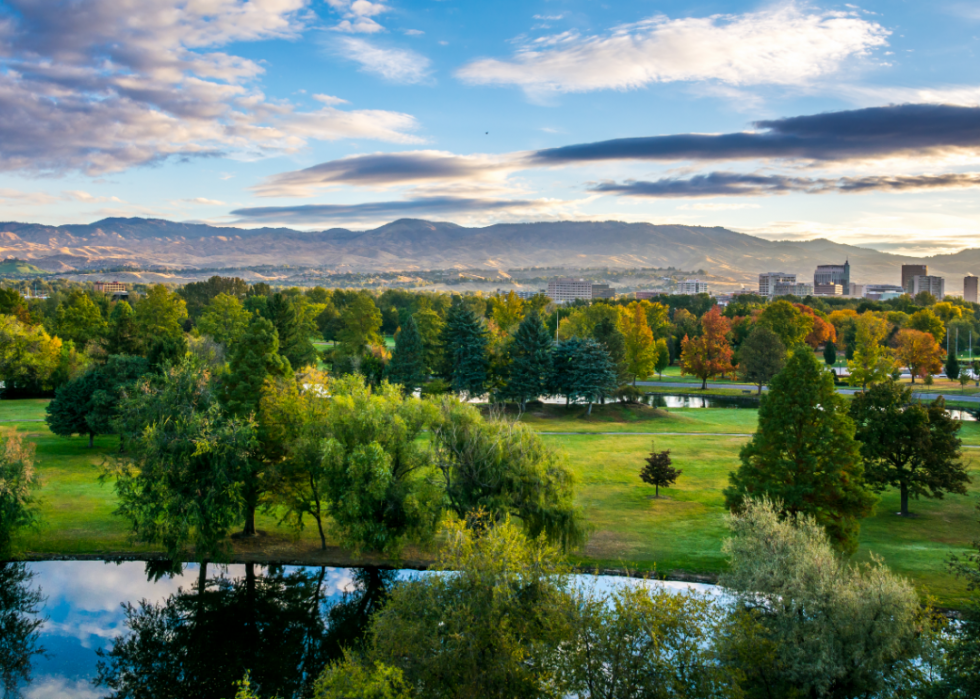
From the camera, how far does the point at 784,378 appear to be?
28.4 metres

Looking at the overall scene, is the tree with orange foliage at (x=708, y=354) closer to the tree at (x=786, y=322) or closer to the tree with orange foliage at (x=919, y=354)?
the tree at (x=786, y=322)

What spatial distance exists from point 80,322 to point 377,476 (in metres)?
83.0

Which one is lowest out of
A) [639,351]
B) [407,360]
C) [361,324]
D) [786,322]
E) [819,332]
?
[407,360]

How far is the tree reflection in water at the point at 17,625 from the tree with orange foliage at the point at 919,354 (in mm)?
96249

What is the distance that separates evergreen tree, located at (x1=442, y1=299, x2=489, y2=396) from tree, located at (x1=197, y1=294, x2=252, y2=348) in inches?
1155

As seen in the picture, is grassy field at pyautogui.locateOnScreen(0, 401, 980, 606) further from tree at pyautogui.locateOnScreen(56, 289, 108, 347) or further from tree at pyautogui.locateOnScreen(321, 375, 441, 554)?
tree at pyautogui.locateOnScreen(56, 289, 108, 347)

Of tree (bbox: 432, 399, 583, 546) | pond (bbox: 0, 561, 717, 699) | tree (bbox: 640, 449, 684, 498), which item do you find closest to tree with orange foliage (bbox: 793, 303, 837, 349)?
tree (bbox: 640, 449, 684, 498)

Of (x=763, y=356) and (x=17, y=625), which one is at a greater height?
(x=763, y=356)

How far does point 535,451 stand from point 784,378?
11.3 metres

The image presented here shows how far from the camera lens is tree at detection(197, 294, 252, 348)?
86250mm

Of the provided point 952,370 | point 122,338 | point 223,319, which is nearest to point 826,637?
point 122,338

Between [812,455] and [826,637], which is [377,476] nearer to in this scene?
[826,637]

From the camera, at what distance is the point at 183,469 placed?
2844 cm

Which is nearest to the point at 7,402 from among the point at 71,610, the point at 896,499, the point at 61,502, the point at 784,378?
the point at 61,502
